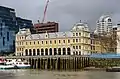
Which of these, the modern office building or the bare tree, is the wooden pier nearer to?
the modern office building

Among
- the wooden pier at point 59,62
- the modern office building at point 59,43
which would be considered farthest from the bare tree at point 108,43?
the wooden pier at point 59,62

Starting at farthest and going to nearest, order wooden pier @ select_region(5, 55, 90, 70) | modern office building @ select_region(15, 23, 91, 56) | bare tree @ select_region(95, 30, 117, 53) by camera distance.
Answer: bare tree @ select_region(95, 30, 117, 53), modern office building @ select_region(15, 23, 91, 56), wooden pier @ select_region(5, 55, 90, 70)

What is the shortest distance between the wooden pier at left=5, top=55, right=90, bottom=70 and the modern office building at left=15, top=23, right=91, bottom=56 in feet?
83.0

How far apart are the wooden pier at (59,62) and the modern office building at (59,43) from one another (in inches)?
996

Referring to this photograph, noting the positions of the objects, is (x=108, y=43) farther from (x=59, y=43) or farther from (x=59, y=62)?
(x=59, y=62)

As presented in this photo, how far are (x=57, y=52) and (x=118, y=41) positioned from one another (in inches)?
1259

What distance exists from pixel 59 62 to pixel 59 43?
34.4 meters

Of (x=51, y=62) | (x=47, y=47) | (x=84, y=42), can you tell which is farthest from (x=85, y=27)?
(x=51, y=62)

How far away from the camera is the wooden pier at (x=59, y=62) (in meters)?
142

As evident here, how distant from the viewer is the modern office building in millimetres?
173500

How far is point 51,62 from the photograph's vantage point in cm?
14900

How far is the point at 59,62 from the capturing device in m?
146

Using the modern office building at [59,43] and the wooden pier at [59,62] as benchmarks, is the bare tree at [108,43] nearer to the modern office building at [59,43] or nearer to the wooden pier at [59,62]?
the modern office building at [59,43]

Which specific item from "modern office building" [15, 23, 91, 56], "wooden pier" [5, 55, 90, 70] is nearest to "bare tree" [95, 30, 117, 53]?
"modern office building" [15, 23, 91, 56]
